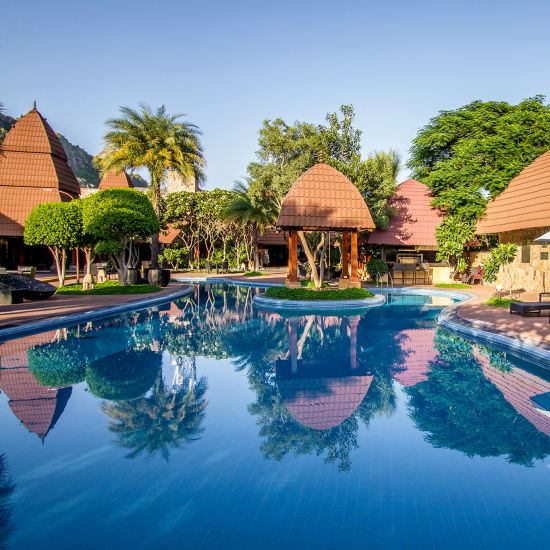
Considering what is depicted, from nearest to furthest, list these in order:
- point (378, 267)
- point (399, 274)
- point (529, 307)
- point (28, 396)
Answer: point (28, 396)
point (529, 307)
point (399, 274)
point (378, 267)

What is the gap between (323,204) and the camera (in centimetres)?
1666

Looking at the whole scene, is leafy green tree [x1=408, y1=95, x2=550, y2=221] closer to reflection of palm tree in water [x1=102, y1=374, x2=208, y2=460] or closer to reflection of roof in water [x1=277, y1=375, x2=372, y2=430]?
reflection of roof in water [x1=277, y1=375, x2=372, y2=430]

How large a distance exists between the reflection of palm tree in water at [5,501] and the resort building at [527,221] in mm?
18454

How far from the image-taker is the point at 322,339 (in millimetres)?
10164

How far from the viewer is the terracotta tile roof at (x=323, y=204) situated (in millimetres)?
16172

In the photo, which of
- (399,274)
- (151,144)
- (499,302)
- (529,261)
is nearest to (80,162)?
(151,144)

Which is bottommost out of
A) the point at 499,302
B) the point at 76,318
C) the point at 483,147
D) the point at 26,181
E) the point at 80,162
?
the point at 76,318

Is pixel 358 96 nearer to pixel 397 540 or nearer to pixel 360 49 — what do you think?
pixel 360 49

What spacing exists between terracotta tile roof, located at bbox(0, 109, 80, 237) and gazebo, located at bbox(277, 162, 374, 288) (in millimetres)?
21149

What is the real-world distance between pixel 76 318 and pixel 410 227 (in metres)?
19.7

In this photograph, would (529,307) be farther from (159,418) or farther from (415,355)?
(159,418)

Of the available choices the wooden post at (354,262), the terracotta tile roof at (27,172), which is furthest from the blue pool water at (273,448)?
the terracotta tile roof at (27,172)

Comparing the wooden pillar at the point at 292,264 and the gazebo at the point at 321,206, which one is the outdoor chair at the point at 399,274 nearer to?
the gazebo at the point at 321,206

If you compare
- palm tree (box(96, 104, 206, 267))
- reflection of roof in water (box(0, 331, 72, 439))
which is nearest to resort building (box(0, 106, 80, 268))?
palm tree (box(96, 104, 206, 267))
